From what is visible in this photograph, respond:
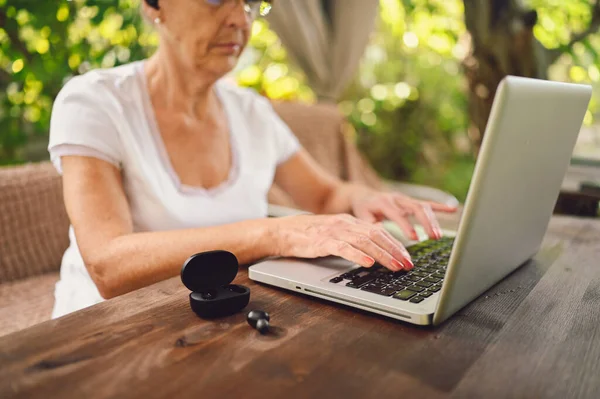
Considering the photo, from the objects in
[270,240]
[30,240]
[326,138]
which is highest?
[270,240]

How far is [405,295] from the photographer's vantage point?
715 millimetres

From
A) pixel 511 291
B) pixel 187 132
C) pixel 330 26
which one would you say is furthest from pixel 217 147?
pixel 330 26

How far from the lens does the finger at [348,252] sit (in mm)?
806

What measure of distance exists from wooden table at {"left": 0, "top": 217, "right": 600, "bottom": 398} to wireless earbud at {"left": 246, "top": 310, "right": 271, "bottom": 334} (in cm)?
1

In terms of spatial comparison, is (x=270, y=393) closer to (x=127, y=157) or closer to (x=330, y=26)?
(x=127, y=157)

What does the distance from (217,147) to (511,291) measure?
0.84m

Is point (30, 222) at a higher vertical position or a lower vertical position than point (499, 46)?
lower

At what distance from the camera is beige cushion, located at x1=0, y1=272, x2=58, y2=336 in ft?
4.25

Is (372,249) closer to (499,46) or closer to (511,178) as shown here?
(511,178)

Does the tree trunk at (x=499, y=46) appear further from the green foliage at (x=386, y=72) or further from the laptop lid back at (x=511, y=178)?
the laptop lid back at (x=511, y=178)

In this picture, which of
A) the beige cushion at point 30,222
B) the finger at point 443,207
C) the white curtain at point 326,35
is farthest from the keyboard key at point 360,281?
the white curtain at point 326,35

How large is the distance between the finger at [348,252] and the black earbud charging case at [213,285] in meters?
0.17

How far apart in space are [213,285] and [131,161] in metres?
0.55

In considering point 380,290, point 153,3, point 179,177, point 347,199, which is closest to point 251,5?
point 153,3
